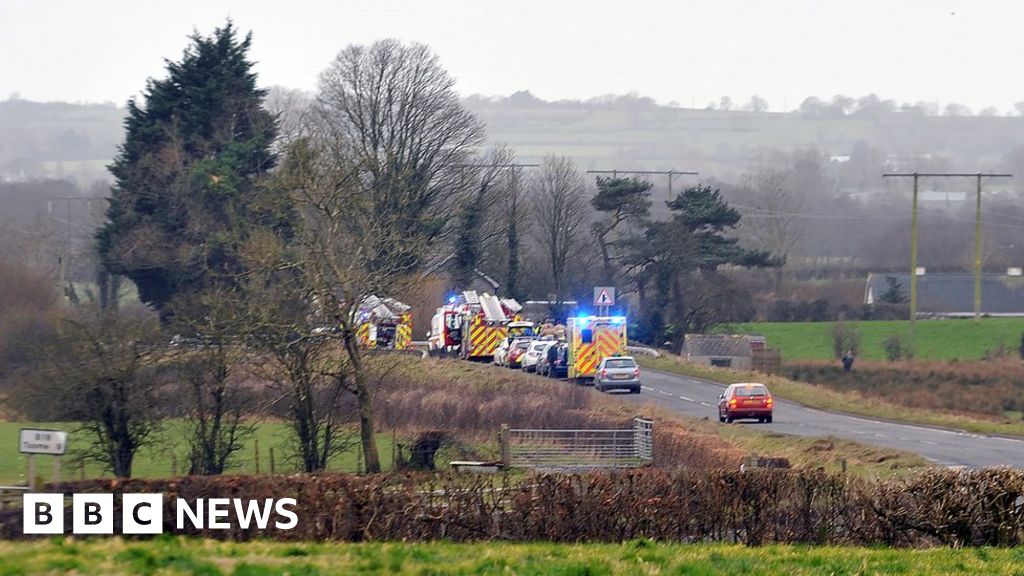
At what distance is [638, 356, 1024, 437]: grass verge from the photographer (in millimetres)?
38875

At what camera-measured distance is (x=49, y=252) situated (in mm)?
76062

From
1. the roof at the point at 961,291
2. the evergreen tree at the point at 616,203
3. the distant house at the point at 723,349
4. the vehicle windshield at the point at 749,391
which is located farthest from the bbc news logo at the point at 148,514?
the roof at the point at 961,291

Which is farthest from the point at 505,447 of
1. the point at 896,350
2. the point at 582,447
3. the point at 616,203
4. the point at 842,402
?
the point at 616,203

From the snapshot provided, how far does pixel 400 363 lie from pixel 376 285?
4.20 m

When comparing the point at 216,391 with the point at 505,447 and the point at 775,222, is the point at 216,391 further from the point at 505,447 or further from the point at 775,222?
the point at 775,222

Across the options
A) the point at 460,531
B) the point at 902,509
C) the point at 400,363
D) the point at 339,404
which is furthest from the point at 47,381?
the point at 902,509

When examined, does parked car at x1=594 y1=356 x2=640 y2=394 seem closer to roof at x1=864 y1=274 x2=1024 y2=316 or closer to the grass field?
the grass field

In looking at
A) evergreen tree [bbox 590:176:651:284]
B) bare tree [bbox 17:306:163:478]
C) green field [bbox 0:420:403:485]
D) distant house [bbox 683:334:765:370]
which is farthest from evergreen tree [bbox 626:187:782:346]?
bare tree [bbox 17:306:163:478]

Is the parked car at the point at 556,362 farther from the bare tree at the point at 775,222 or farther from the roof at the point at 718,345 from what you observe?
the bare tree at the point at 775,222

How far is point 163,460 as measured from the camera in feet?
98.5

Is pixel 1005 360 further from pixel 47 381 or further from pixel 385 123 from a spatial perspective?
pixel 47 381

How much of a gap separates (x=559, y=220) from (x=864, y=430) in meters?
42.6

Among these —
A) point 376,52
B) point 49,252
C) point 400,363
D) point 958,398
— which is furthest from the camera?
point 49,252

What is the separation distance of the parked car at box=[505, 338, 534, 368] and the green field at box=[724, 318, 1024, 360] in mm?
15252
